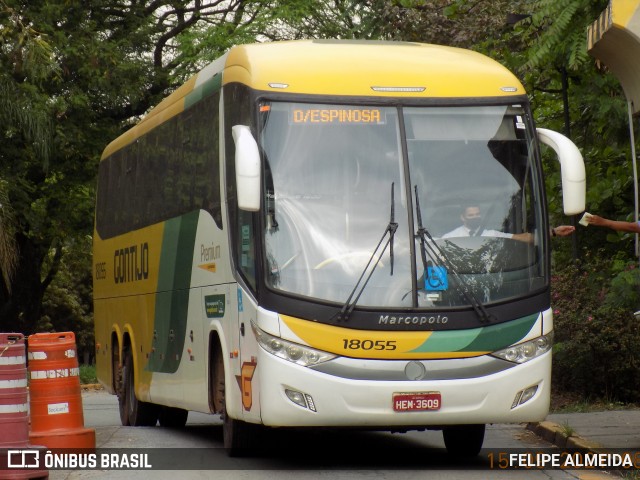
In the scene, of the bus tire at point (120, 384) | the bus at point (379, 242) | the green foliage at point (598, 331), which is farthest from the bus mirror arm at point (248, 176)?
the bus tire at point (120, 384)

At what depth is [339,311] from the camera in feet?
34.0

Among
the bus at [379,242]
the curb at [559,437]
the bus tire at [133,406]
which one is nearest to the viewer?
the bus at [379,242]

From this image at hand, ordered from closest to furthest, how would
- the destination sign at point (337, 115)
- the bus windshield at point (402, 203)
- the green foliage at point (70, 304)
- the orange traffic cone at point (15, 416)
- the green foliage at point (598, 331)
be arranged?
the orange traffic cone at point (15, 416)
the bus windshield at point (402, 203)
the destination sign at point (337, 115)
the green foliage at point (598, 331)
the green foliage at point (70, 304)

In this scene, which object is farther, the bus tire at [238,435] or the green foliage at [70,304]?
the green foliage at [70,304]

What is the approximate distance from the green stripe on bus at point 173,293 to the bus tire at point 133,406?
1.42m

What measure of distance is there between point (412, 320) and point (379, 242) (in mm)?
690

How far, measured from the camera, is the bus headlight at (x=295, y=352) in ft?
33.7

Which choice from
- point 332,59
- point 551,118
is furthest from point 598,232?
point 332,59

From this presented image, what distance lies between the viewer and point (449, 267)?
10.6 metres

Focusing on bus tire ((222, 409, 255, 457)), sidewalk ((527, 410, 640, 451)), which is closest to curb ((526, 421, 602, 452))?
sidewalk ((527, 410, 640, 451))

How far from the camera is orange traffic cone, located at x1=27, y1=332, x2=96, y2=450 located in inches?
448

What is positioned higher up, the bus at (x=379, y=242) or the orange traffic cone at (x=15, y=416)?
the bus at (x=379, y=242)

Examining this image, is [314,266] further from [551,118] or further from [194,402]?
[551,118]

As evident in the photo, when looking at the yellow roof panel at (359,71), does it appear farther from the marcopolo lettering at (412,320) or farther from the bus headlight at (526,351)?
the bus headlight at (526,351)
